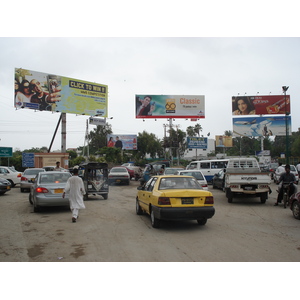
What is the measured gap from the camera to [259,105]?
153ft

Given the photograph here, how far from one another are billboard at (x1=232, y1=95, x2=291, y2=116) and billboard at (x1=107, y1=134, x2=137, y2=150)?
84.2ft

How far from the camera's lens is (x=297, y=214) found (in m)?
10.1

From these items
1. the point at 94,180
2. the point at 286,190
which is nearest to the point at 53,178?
the point at 94,180

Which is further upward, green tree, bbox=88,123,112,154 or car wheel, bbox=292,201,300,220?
green tree, bbox=88,123,112,154

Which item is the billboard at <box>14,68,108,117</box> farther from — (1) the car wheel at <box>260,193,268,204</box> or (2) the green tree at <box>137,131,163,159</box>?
(1) the car wheel at <box>260,193,268,204</box>

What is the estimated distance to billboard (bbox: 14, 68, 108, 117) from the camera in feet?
124

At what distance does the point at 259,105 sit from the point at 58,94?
2831 centimetres

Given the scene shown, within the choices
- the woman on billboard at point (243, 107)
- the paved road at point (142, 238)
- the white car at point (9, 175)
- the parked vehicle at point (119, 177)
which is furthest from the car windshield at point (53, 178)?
the woman on billboard at point (243, 107)

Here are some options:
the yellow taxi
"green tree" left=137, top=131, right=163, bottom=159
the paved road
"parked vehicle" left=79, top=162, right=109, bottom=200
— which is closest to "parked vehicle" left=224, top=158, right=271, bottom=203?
the paved road

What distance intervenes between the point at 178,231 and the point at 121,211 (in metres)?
4.07

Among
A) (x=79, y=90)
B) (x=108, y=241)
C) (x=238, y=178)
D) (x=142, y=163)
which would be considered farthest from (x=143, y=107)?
(x=108, y=241)

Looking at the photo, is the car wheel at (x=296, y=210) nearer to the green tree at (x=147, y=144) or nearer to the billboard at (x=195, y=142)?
the billboard at (x=195, y=142)
